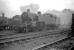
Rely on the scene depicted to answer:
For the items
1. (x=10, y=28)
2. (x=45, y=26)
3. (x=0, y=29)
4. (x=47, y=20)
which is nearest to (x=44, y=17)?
(x=47, y=20)

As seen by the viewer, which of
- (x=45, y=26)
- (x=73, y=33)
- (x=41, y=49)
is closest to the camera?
(x=41, y=49)

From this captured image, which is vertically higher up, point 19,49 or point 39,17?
point 39,17

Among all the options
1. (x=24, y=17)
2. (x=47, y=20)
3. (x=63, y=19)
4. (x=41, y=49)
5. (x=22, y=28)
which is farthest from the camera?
(x=63, y=19)

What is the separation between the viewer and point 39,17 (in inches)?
947

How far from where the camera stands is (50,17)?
25484mm

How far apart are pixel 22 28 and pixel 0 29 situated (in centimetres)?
548

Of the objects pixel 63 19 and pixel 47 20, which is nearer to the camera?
pixel 47 20

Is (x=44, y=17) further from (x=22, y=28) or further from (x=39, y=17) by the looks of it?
(x=22, y=28)

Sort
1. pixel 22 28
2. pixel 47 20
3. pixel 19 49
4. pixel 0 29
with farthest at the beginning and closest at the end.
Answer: pixel 47 20, pixel 0 29, pixel 22 28, pixel 19 49

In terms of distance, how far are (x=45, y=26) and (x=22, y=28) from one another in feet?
30.6

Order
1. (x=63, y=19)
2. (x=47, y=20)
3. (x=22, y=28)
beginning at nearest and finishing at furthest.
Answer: (x=22, y=28), (x=47, y=20), (x=63, y=19)

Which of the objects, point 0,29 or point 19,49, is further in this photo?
point 0,29

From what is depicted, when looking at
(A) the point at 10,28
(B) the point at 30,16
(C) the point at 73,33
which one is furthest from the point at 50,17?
(C) the point at 73,33

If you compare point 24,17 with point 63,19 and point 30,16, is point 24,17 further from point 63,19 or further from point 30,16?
point 63,19
